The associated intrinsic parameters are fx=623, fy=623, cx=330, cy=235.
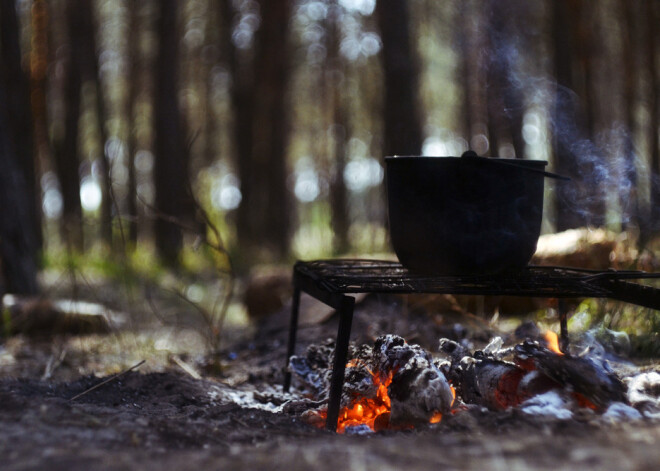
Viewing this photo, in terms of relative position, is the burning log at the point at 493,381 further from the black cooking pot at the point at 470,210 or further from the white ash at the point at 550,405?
the black cooking pot at the point at 470,210

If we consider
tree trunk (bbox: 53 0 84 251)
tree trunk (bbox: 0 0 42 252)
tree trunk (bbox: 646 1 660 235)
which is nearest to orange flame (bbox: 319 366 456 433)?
tree trunk (bbox: 0 0 42 252)

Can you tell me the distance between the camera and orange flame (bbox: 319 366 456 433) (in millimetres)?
3049

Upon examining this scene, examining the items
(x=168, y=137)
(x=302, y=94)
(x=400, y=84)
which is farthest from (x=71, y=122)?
(x=400, y=84)

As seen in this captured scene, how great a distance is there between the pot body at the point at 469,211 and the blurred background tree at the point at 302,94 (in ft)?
8.05

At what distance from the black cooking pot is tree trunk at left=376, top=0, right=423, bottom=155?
4.48 metres

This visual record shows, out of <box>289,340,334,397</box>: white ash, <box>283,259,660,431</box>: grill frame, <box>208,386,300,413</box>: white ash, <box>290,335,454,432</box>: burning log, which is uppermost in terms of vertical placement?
<box>283,259,660,431</box>: grill frame

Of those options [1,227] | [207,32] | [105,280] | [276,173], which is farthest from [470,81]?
[1,227]

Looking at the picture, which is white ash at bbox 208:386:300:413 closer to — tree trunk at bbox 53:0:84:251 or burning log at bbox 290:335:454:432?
burning log at bbox 290:335:454:432

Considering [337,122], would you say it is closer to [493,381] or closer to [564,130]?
[564,130]

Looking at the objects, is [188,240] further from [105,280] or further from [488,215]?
[488,215]

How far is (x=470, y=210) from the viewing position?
2.97 meters

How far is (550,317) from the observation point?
18.1ft

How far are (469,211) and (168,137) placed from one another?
10714 millimetres

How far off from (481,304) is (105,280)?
5784 mm
